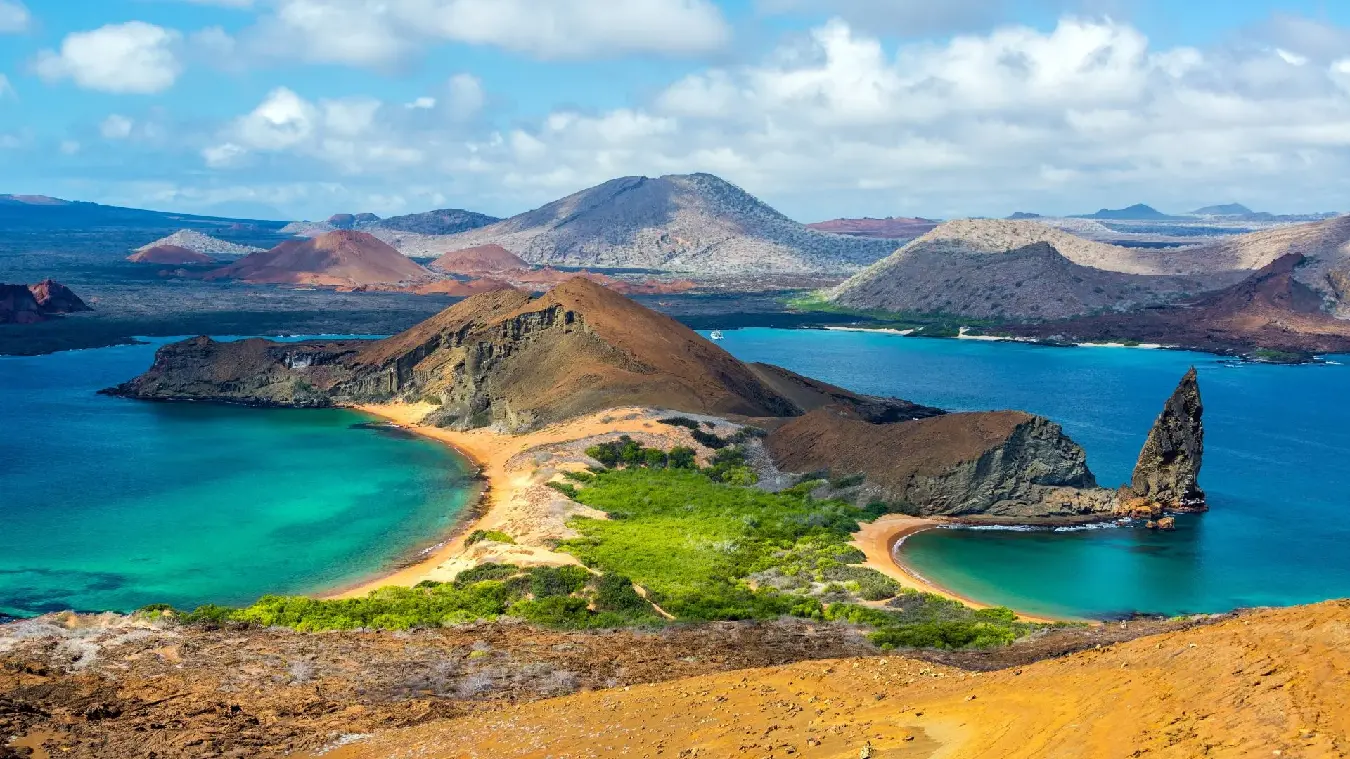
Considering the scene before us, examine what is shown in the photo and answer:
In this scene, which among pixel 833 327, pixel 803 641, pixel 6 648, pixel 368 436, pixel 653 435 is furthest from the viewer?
pixel 833 327

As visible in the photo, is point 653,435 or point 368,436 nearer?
point 653,435

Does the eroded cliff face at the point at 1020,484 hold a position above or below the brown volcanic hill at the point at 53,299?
below

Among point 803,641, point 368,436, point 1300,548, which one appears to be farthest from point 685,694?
point 368,436

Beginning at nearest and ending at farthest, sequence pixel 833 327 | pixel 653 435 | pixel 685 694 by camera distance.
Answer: pixel 685 694
pixel 653 435
pixel 833 327

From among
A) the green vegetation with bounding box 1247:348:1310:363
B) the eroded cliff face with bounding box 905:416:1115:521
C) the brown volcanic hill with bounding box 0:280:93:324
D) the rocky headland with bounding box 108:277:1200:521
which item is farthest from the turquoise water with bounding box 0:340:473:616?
the green vegetation with bounding box 1247:348:1310:363

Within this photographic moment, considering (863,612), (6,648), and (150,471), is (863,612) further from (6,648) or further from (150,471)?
(150,471)

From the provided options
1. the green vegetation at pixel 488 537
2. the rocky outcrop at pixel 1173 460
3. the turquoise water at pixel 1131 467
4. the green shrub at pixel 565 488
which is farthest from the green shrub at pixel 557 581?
the rocky outcrop at pixel 1173 460

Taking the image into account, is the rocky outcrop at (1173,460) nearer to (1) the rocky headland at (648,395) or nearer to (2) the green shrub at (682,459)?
(1) the rocky headland at (648,395)
